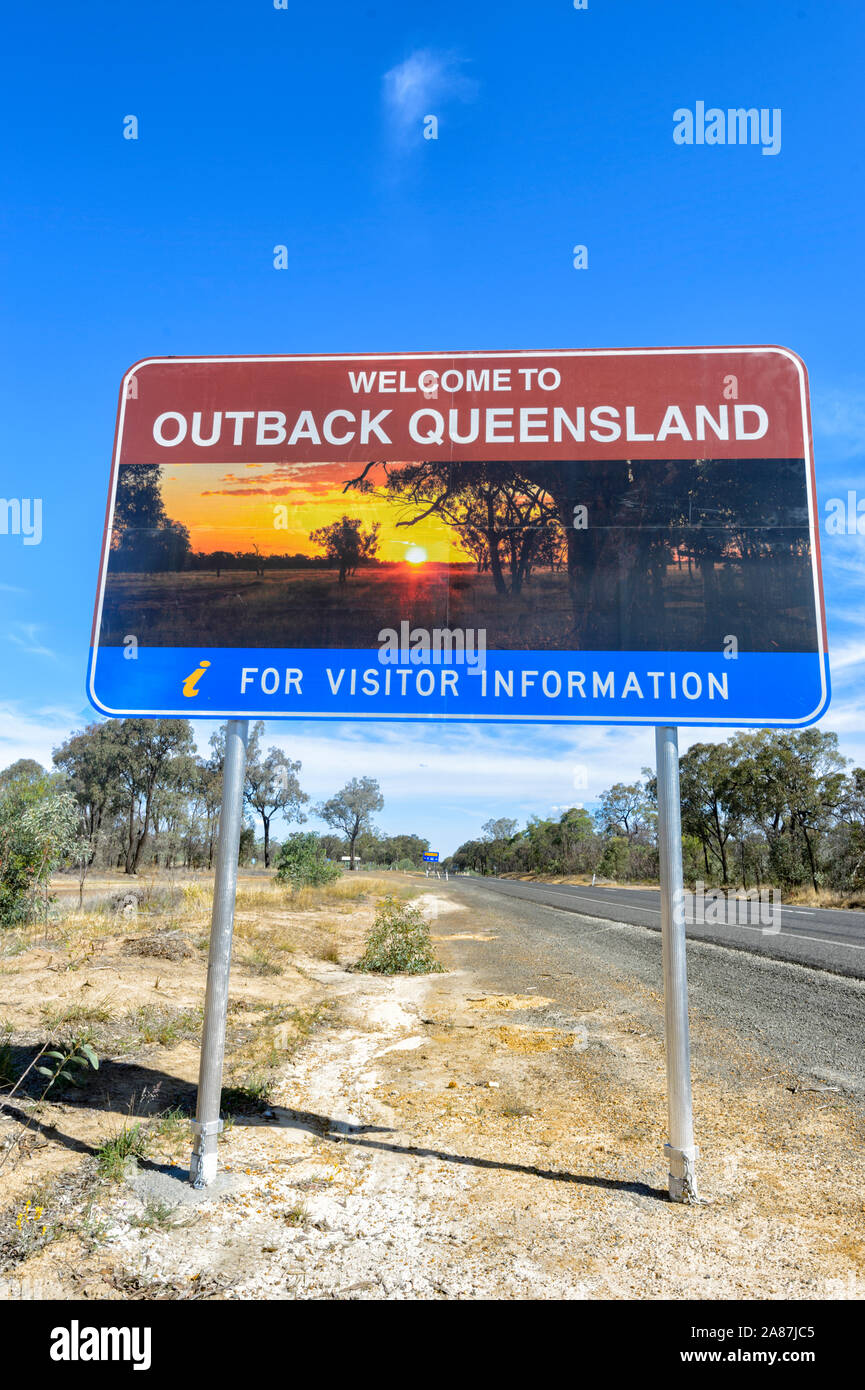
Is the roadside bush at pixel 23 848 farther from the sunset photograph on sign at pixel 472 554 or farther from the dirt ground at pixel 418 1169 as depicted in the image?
the sunset photograph on sign at pixel 472 554

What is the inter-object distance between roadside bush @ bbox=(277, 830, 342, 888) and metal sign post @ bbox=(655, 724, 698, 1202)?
88.7ft

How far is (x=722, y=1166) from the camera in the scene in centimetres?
444

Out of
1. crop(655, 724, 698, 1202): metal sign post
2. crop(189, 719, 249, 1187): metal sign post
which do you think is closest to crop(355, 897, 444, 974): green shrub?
crop(189, 719, 249, 1187): metal sign post

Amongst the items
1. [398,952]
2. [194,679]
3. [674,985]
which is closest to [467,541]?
[194,679]

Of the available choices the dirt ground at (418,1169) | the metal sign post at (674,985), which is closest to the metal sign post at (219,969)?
the dirt ground at (418,1169)

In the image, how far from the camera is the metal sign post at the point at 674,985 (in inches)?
158

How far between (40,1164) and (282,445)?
4434 millimetres

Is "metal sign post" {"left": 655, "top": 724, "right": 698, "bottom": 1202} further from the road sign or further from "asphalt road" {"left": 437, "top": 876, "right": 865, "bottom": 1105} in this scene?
"asphalt road" {"left": 437, "top": 876, "right": 865, "bottom": 1105}

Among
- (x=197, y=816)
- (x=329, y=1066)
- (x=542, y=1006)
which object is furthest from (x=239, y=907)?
(x=197, y=816)

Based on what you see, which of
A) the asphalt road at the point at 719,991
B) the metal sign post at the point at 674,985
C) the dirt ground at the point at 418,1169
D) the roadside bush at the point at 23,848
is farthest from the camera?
the roadside bush at the point at 23,848

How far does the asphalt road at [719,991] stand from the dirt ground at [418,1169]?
30cm

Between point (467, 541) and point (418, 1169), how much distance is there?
3732mm

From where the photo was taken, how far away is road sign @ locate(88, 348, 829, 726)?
451 centimetres
